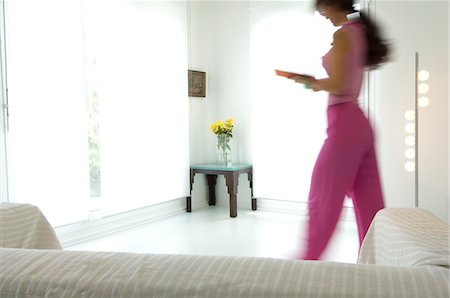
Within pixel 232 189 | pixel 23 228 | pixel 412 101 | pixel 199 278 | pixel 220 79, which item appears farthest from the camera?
pixel 220 79

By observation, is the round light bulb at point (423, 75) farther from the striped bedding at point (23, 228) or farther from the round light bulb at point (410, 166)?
the striped bedding at point (23, 228)

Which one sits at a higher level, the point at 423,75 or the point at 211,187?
the point at 423,75

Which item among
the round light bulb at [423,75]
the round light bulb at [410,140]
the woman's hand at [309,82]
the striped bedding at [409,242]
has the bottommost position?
the striped bedding at [409,242]

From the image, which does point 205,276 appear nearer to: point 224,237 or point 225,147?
point 224,237

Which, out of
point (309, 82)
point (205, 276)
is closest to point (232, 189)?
point (309, 82)

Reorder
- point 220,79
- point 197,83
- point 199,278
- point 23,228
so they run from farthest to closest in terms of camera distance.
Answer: point 220,79 → point 197,83 → point 23,228 → point 199,278

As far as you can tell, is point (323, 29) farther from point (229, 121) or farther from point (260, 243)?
point (260, 243)

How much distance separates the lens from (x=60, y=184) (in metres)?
3.24

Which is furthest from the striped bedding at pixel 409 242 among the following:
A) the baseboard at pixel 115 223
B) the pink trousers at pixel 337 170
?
the baseboard at pixel 115 223

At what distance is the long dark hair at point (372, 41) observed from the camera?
1.79 metres

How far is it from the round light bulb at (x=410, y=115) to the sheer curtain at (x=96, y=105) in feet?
6.63

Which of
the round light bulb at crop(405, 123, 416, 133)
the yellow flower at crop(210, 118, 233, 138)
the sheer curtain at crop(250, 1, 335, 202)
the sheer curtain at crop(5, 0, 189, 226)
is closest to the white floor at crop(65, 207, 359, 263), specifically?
the sheer curtain at crop(5, 0, 189, 226)

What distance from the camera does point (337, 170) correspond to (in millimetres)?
1649

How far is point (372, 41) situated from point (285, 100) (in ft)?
8.33
